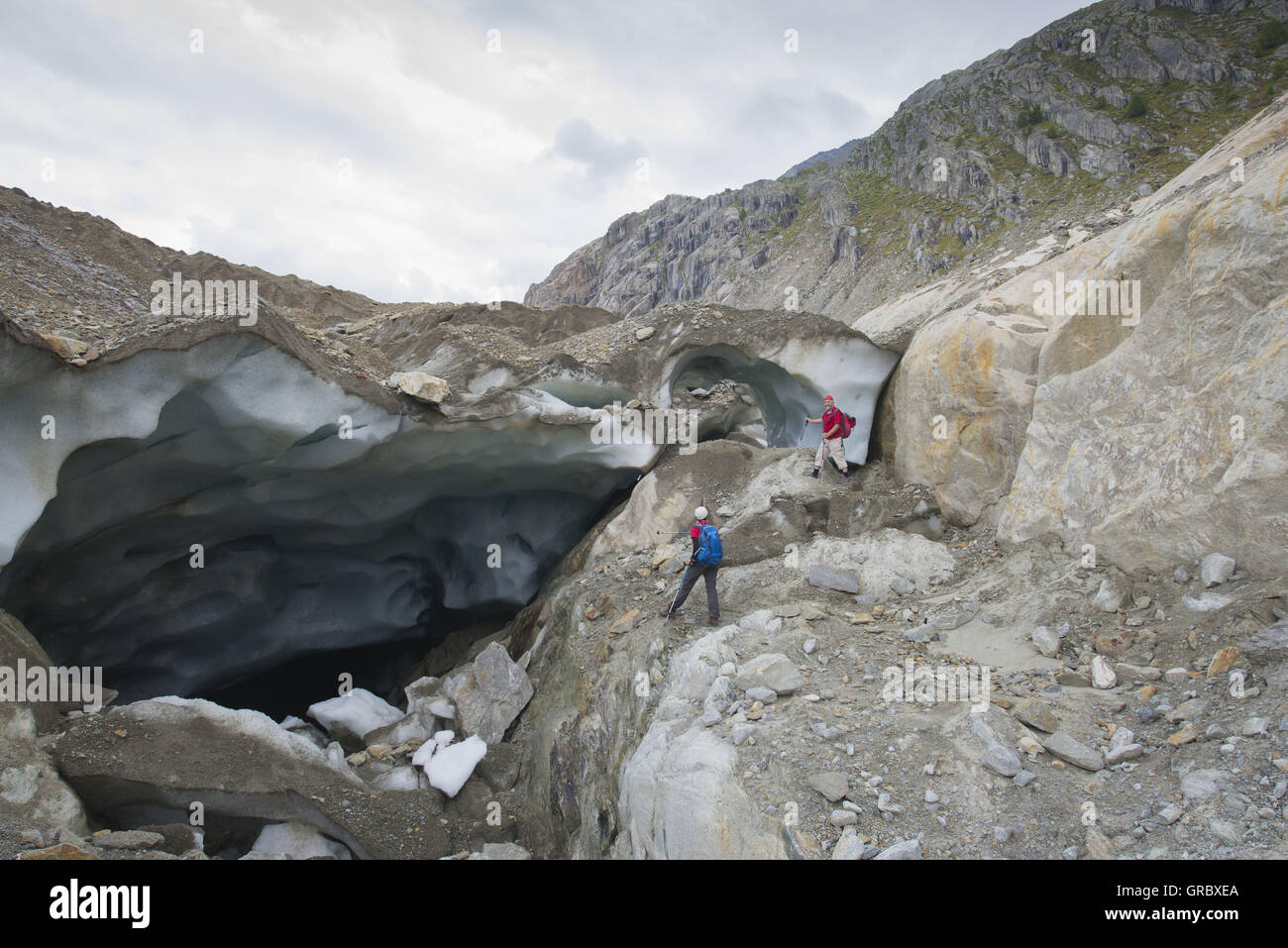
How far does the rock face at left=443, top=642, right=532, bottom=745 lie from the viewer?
8461 mm

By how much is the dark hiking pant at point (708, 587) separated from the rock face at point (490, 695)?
103 inches

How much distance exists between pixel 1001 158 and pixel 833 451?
53.6 metres

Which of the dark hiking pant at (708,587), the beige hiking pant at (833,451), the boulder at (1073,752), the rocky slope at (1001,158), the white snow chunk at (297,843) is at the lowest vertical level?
the white snow chunk at (297,843)

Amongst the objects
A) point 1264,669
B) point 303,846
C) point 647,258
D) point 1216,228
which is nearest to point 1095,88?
point 647,258

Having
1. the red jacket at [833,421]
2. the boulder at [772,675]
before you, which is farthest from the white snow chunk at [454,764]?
the red jacket at [833,421]

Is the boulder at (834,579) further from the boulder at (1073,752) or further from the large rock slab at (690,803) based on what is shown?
the boulder at (1073,752)

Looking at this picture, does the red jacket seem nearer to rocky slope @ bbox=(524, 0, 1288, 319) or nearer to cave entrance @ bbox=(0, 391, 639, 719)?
cave entrance @ bbox=(0, 391, 639, 719)

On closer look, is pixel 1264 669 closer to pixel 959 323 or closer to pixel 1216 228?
pixel 1216 228

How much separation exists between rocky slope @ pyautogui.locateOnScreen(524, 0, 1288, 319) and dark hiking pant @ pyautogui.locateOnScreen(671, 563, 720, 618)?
31.8m

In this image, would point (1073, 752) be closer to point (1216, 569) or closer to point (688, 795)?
point (1216, 569)

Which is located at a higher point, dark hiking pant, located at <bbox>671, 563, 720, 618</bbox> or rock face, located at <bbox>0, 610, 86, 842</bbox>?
dark hiking pant, located at <bbox>671, 563, 720, 618</bbox>

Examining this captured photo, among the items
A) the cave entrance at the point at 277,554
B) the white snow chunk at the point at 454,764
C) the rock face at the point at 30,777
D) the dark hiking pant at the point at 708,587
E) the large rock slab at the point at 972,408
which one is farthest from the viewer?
the cave entrance at the point at 277,554

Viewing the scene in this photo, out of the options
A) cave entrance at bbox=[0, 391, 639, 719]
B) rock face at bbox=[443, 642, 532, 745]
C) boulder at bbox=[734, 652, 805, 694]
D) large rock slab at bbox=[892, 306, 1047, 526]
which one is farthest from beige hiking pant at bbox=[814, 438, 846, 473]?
rock face at bbox=[443, 642, 532, 745]

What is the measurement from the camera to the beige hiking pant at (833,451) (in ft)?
32.4
